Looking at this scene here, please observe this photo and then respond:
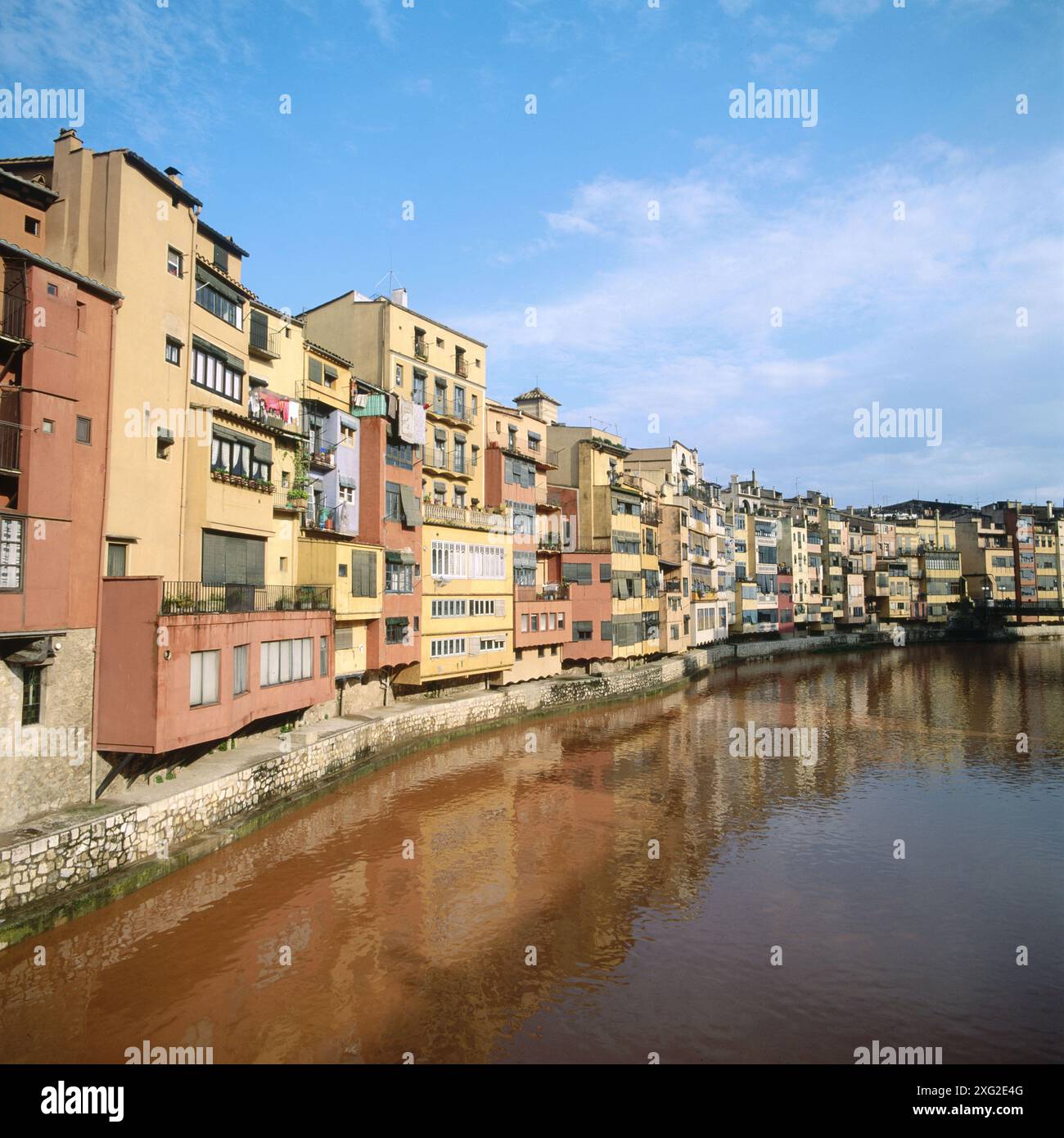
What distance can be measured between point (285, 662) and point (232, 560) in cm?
414

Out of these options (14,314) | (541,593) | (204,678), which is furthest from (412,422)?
(14,314)

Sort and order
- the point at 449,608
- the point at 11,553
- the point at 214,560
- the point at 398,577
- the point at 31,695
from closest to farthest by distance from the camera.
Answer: the point at 11,553, the point at 31,695, the point at 214,560, the point at 398,577, the point at 449,608

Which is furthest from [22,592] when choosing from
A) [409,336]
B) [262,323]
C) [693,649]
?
[693,649]

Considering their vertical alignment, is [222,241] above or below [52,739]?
above

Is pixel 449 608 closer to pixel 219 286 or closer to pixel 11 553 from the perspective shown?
pixel 219 286

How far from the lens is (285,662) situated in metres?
27.6

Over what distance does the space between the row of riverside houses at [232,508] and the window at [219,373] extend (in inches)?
3.7

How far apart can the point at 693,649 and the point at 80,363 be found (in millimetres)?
62840

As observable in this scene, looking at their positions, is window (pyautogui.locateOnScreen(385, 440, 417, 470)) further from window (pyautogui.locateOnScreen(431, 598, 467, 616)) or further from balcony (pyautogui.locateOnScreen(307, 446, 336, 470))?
window (pyautogui.locateOnScreen(431, 598, 467, 616))

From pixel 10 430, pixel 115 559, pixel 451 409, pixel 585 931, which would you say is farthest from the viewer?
pixel 451 409

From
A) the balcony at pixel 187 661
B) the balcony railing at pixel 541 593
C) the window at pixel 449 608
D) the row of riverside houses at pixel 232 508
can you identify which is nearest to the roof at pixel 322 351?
the row of riverside houses at pixel 232 508

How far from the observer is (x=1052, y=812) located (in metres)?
30.4
